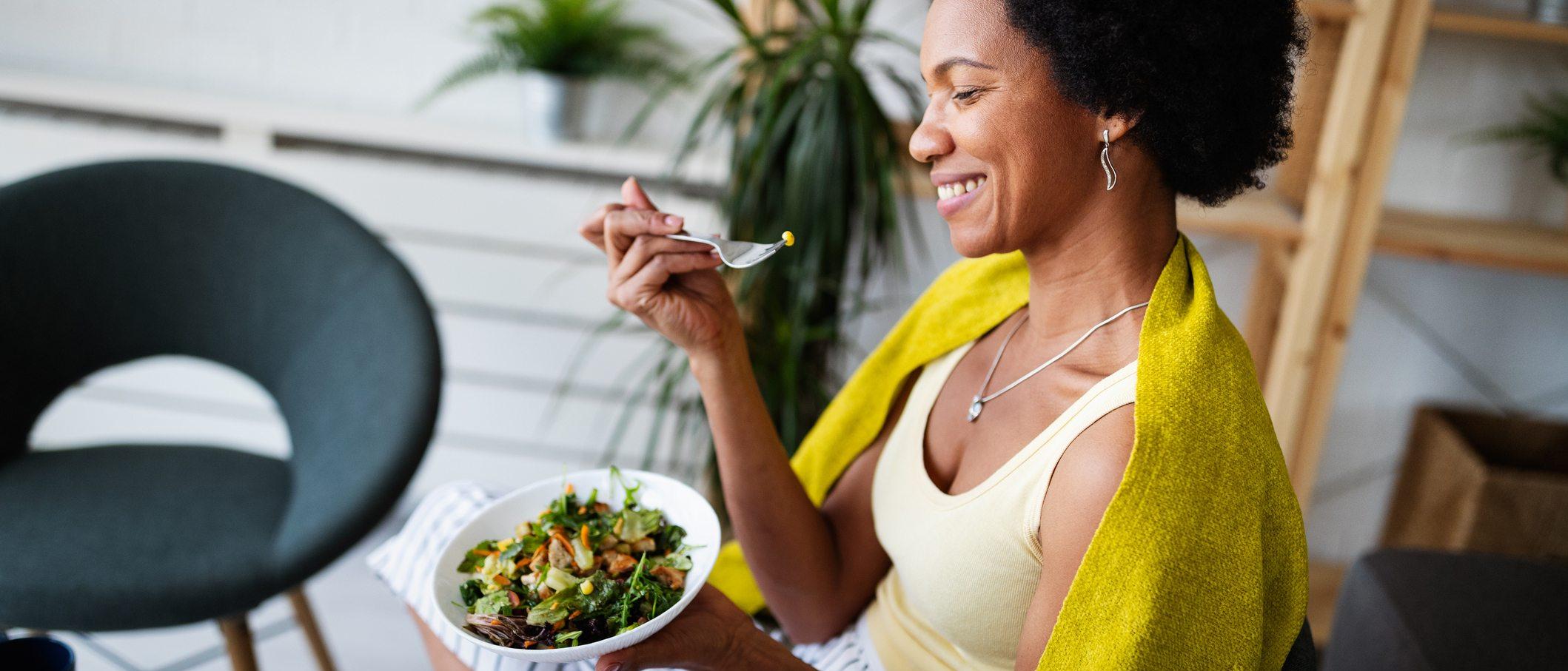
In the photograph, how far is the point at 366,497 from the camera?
140cm

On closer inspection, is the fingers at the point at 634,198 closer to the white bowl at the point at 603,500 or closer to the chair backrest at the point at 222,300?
the white bowl at the point at 603,500

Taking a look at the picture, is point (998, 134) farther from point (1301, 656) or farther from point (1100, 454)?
point (1301, 656)

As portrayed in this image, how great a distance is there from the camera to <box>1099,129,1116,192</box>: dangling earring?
0.89m

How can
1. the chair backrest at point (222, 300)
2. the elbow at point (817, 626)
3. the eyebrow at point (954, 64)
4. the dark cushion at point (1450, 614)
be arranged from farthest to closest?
the chair backrest at point (222, 300)
the dark cushion at point (1450, 614)
the elbow at point (817, 626)
the eyebrow at point (954, 64)

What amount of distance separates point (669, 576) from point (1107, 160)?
1.72 ft

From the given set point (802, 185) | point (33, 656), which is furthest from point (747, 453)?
point (802, 185)

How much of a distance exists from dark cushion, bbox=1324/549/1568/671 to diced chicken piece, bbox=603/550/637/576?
103 centimetres

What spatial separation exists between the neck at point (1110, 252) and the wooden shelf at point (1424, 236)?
36.0 inches

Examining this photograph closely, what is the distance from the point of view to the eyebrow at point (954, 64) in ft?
2.92

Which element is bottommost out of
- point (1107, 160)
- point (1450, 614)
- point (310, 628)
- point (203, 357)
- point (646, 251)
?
point (310, 628)

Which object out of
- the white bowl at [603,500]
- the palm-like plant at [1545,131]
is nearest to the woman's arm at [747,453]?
the white bowl at [603,500]

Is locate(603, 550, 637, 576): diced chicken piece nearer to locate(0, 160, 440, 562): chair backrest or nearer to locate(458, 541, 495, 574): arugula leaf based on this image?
locate(458, 541, 495, 574): arugula leaf

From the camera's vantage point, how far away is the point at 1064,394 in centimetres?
96

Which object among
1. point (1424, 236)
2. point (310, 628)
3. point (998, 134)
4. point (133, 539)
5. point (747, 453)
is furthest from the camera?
point (1424, 236)
